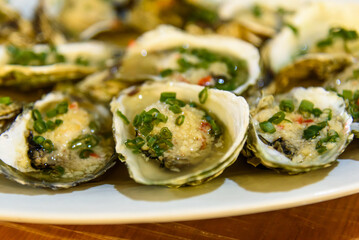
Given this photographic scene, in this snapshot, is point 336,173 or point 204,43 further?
point 204,43

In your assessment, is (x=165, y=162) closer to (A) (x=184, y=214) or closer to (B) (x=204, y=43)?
(A) (x=184, y=214)

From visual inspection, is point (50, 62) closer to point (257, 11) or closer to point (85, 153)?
point (85, 153)

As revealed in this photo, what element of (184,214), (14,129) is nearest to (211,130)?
(184,214)

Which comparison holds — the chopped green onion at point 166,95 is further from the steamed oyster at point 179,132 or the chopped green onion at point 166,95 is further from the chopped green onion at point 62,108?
the chopped green onion at point 62,108

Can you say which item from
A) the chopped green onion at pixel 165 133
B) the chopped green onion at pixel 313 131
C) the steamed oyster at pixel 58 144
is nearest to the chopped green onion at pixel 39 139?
the steamed oyster at pixel 58 144

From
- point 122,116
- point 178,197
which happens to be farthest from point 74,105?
point 178,197

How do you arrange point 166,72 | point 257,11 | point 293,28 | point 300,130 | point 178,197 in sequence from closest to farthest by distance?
1. point 178,197
2. point 300,130
3. point 166,72
4. point 293,28
5. point 257,11

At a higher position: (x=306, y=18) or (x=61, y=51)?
(x=306, y=18)
